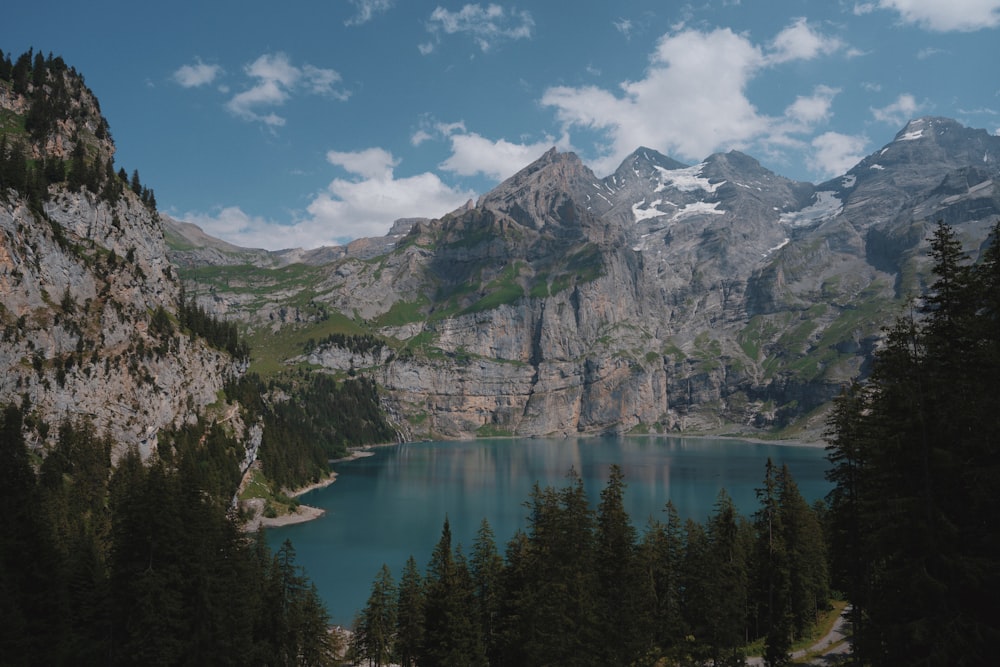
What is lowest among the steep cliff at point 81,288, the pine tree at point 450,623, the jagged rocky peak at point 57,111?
the pine tree at point 450,623

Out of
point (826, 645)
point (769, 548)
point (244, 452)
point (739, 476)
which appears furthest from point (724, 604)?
point (739, 476)

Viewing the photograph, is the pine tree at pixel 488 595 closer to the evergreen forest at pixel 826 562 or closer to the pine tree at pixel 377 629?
the evergreen forest at pixel 826 562

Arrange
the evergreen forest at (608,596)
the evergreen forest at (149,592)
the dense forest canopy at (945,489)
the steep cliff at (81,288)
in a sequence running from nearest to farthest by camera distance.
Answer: the dense forest canopy at (945,489), the evergreen forest at (608,596), the evergreen forest at (149,592), the steep cliff at (81,288)

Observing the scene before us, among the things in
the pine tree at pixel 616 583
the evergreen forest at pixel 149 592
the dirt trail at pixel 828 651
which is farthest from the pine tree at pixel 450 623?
the dirt trail at pixel 828 651

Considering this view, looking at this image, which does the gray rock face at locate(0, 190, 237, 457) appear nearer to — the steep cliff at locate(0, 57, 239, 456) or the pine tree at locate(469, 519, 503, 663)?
the steep cliff at locate(0, 57, 239, 456)

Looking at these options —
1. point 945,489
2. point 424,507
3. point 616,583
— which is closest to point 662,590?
point 616,583

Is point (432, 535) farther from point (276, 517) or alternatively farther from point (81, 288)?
point (81, 288)

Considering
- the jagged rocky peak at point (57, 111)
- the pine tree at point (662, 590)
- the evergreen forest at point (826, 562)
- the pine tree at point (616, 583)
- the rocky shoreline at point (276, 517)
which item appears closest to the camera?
the evergreen forest at point (826, 562)

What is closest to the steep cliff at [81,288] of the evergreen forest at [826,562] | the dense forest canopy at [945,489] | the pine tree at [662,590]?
the evergreen forest at [826,562]

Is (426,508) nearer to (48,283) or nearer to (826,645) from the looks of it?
(48,283)

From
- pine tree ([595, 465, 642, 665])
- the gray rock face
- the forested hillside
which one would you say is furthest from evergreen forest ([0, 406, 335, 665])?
the gray rock face

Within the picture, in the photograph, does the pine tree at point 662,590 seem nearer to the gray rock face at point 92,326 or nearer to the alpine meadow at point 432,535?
the alpine meadow at point 432,535

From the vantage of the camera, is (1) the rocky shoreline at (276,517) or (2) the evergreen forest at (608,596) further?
(1) the rocky shoreline at (276,517)

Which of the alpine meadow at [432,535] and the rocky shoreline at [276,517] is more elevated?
the alpine meadow at [432,535]
